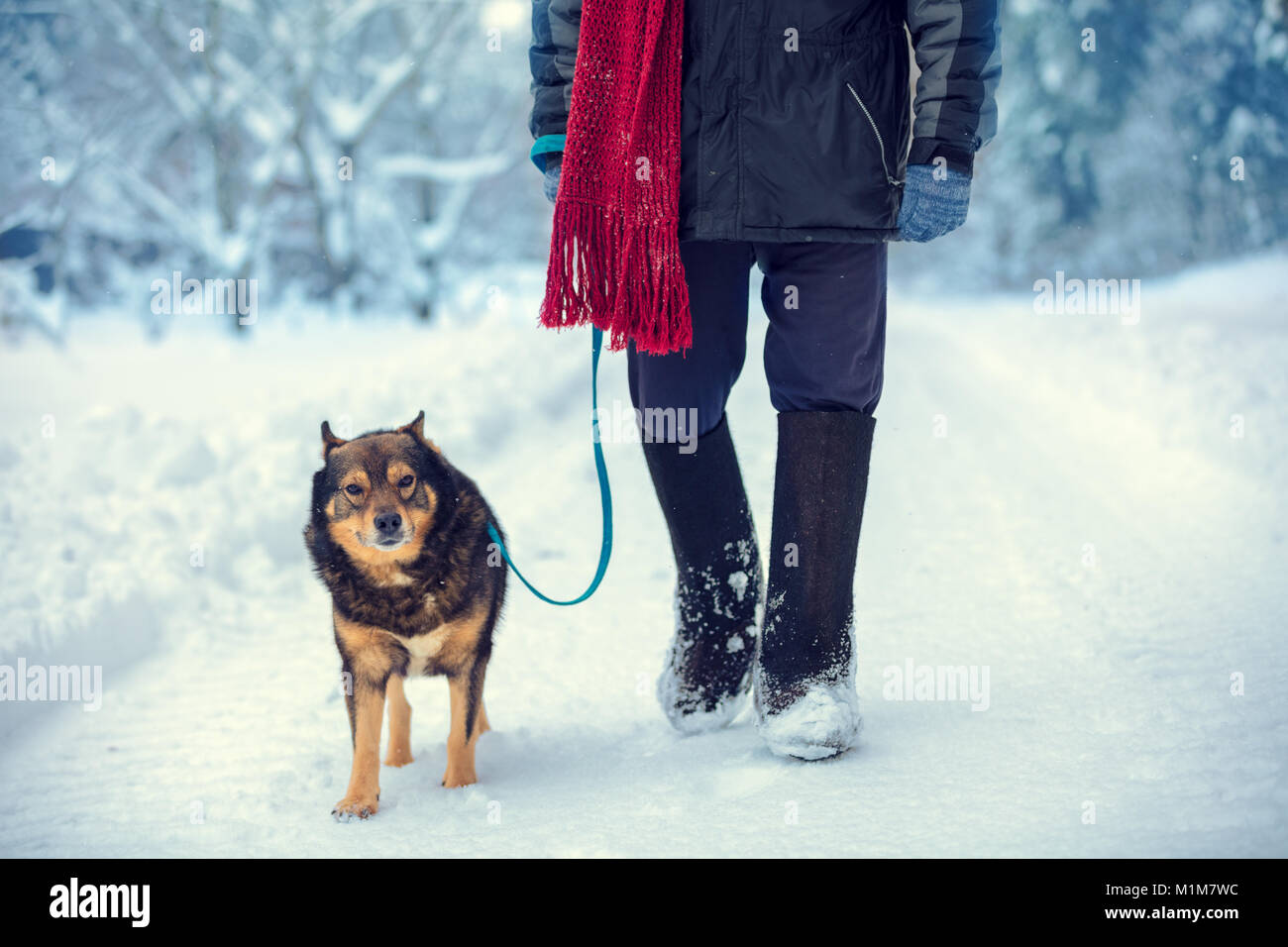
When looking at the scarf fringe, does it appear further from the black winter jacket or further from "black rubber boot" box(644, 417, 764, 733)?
"black rubber boot" box(644, 417, 764, 733)

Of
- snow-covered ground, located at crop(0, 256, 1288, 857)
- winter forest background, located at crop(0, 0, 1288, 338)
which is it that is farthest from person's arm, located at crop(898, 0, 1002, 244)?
winter forest background, located at crop(0, 0, 1288, 338)

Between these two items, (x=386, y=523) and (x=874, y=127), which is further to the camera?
(x=386, y=523)

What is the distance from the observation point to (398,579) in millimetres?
2537

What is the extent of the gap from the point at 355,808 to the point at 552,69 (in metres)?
1.77

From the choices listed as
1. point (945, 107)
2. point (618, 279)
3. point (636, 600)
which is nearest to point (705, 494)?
point (618, 279)

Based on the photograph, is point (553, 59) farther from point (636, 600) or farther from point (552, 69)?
point (636, 600)

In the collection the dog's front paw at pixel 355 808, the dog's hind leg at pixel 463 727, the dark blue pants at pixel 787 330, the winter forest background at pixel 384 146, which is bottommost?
the dog's front paw at pixel 355 808

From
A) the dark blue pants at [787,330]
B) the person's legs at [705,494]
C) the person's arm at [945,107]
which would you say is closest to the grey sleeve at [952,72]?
the person's arm at [945,107]

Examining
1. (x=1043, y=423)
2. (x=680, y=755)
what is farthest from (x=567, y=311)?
(x=1043, y=423)

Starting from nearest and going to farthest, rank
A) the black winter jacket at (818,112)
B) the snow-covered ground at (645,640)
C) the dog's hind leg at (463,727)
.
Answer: the snow-covered ground at (645,640), the black winter jacket at (818,112), the dog's hind leg at (463,727)

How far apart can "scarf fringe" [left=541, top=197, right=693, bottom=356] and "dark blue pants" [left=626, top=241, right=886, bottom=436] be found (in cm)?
17

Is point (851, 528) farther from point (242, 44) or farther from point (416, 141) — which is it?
point (416, 141)

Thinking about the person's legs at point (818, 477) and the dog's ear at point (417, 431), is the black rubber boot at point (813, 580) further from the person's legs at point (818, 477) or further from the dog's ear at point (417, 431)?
the dog's ear at point (417, 431)

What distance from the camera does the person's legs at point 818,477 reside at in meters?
2.32
